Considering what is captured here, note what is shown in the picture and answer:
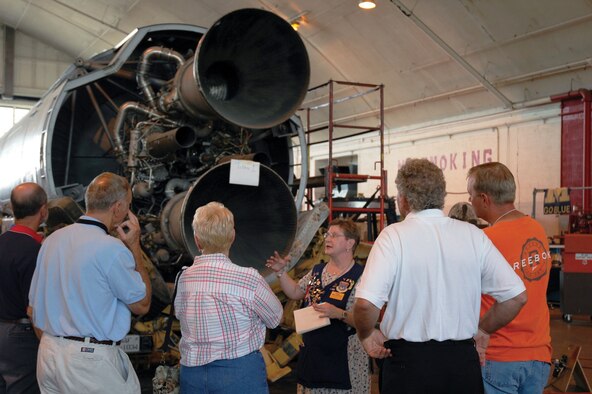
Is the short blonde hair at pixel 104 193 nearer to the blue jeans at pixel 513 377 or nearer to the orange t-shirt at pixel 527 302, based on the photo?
the orange t-shirt at pixel 527 302

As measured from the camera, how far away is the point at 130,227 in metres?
3.16

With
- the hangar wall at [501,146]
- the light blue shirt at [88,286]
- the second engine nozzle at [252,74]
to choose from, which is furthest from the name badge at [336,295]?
the hangar wall at [501,146]

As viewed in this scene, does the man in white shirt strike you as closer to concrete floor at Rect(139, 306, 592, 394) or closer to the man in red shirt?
the man in red shirt

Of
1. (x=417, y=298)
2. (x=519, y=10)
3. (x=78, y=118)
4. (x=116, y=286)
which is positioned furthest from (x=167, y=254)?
(x=519, y=10)

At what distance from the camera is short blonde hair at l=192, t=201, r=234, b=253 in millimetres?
2904

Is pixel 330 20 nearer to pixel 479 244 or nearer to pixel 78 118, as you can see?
pixel 78 118

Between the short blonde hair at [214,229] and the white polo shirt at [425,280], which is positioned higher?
the short blonde hair at [214,229]

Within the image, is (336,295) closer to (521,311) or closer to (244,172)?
(521,311)

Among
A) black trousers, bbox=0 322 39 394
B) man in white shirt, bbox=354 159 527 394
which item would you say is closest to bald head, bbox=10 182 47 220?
black trousers, bbox=0 322 39 394

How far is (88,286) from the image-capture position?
282cm

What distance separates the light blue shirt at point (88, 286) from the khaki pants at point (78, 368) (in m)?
0.06

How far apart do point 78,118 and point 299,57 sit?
2.41 meters

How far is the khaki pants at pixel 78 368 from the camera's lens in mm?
2791

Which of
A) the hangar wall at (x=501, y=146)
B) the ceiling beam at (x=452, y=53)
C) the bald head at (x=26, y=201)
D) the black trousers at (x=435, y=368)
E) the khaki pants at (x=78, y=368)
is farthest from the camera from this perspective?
the hangar wall at (x=501, y=146)
